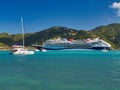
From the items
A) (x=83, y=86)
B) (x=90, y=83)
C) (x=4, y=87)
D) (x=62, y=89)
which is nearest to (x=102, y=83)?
(x=90, y=83)

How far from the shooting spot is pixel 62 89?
3241 centimetres

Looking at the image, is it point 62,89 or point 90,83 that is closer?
point 62,89

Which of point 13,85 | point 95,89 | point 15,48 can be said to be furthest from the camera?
point 15,48

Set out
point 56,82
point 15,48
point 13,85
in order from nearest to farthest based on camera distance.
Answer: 1. point 13,85
2. point 56,82
3. point 15,48

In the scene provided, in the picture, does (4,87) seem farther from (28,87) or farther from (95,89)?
(95,89)

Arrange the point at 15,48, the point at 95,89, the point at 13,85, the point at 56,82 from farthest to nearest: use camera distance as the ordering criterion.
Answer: the point at 15,48
the point at 56,82
the point at 13,85
the point at 95,89

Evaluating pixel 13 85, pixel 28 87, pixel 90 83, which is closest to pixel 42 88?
pixel 28 87

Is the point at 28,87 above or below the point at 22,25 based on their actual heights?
below

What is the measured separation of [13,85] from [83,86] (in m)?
8.57

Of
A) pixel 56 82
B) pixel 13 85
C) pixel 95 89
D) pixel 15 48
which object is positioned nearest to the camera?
pixel 95 89

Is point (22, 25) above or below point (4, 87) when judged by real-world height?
above

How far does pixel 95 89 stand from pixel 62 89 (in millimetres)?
3684

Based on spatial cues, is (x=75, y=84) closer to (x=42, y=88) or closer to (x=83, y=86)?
(x=83, y=86)

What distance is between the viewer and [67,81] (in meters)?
38.5
